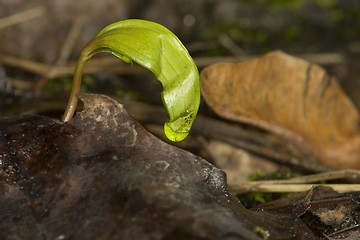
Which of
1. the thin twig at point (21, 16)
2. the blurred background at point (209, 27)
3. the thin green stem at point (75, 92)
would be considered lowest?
the blurred background at point (209, 27)

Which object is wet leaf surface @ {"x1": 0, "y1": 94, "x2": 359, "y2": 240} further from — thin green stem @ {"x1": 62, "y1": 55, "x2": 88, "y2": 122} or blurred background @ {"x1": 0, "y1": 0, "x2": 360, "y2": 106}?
blurred background @ {"x1": 0, "y1": 0, "x2": 360, "y2": 106}

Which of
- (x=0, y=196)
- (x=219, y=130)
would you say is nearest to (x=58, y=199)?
(x=0, y=196)

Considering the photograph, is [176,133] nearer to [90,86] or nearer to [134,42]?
[134,42]

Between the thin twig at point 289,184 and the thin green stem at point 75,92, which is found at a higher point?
the thin green stem at point 75,92

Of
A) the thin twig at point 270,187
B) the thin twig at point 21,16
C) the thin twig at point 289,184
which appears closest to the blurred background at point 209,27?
the thin twig at point 21,16

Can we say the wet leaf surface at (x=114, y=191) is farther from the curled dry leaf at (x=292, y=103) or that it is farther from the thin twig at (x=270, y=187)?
the curled dry leaf at (x=292, y=103)

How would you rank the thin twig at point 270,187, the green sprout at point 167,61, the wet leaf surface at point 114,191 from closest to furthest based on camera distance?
the wet leaf surface at point 114,191
the green sprout at point 167,61
the thin twig at point 270,187

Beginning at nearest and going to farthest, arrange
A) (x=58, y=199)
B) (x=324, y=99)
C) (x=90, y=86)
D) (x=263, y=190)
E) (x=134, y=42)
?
(x=58, y=199) < (x=134, y=42) < (x=263, y=190) < (x=324, y=99) < (x=90, y=86)
